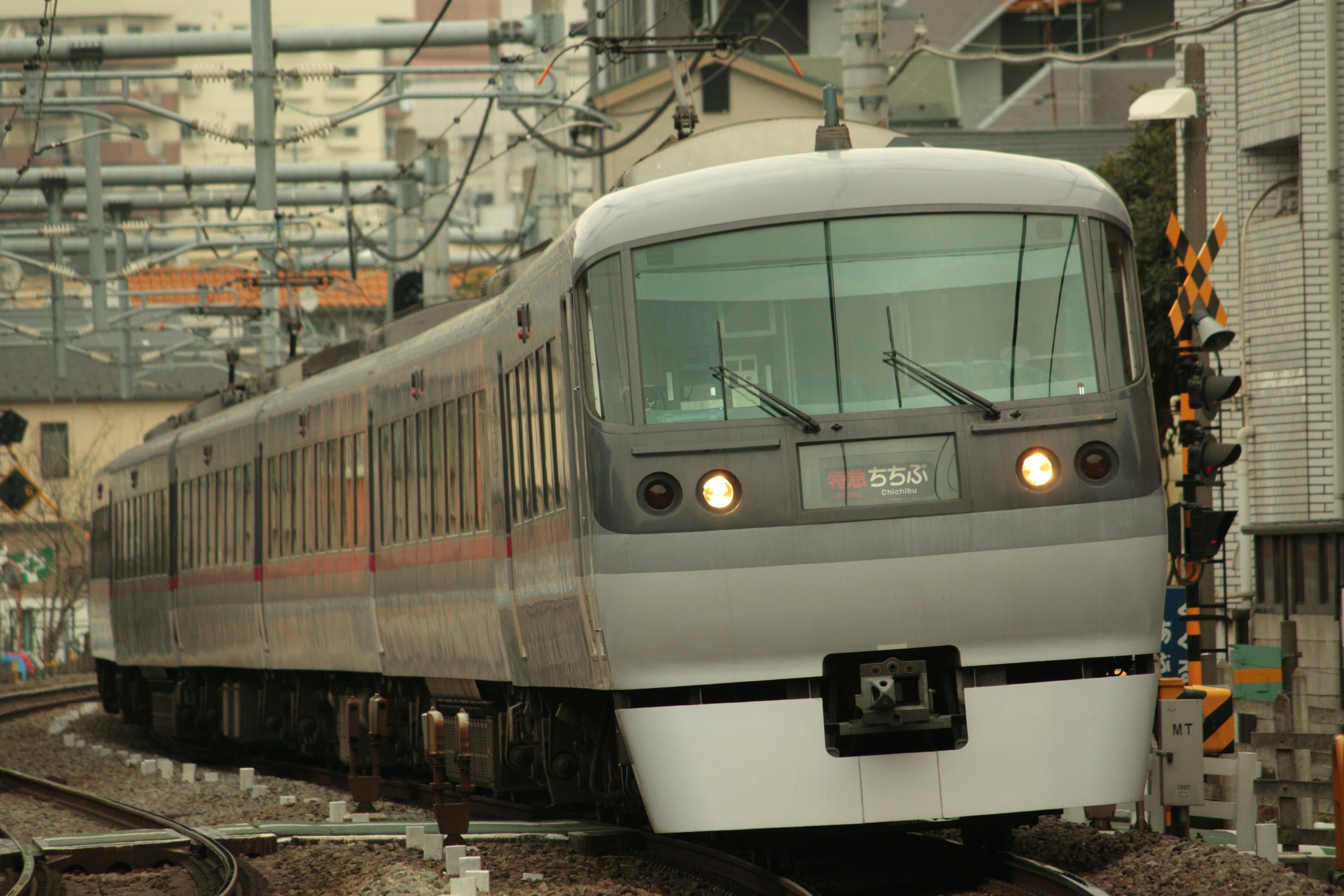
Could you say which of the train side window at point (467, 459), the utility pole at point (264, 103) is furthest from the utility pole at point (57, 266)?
the train side window at point (467, 459)

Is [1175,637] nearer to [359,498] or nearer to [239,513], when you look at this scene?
[359,498]

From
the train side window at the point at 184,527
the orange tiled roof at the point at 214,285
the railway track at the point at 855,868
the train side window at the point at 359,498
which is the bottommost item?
the railway track at the point at 855,868

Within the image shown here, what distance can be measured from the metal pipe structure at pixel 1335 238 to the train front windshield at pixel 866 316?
10.8 metres

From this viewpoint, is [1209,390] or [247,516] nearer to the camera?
[1209,390]

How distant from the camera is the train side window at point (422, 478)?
14.0 meters

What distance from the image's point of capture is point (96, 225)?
2605 centimetres

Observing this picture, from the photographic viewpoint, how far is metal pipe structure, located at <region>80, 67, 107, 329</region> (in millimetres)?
25594

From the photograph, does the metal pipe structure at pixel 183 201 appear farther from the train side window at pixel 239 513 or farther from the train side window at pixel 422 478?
the train side window at pixel 422 478

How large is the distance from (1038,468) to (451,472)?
5652 millimetres

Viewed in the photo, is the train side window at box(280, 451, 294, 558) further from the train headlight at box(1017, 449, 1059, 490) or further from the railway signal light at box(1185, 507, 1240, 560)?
the train headlight at box(1017, 449, 1059, 490)

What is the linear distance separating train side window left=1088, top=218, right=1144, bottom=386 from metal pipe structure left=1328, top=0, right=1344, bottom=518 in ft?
34.9

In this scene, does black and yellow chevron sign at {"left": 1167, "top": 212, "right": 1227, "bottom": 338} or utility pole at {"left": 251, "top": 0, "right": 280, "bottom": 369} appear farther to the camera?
utility pole at {"left": 251, "top": 0, "right": 280, "bottom": 369}

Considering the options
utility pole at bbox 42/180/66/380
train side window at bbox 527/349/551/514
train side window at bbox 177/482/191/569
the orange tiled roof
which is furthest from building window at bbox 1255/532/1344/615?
the orange tiled roof

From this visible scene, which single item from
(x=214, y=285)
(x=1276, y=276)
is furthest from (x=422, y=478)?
(x=214, y=285)
